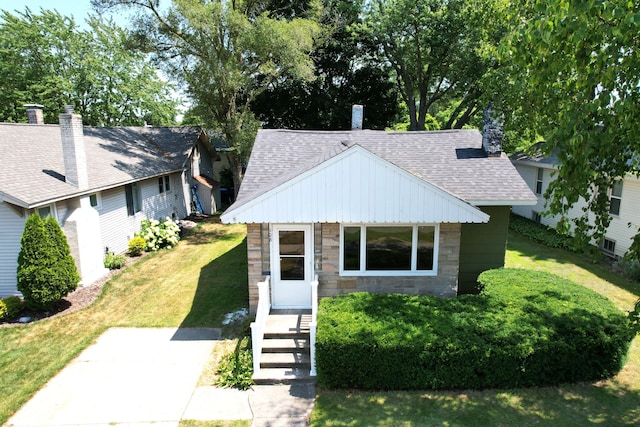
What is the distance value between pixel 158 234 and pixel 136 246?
129cm

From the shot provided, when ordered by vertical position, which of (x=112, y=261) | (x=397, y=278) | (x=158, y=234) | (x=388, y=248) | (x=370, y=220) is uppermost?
(x=370, y=220)

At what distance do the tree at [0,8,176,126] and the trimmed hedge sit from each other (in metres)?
27.5

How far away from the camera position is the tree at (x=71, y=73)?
28.1m

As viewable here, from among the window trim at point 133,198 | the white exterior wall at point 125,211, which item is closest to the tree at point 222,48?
the white exterior wall at point 125,211

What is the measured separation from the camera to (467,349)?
709cm

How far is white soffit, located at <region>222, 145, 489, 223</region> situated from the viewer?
354 inches

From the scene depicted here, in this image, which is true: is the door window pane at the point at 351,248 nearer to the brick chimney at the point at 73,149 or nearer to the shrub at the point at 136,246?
the brick chimney at the point at 73,149

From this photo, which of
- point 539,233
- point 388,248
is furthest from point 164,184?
point 539,233

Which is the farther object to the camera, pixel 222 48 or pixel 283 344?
pixel 222 48

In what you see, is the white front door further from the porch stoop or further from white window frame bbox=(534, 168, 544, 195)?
white window frame bbox=(534, 168, 544, 195)

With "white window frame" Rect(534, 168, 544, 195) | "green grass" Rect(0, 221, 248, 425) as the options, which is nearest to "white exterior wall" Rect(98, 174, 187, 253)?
"green grass" Rect(0, 221, 248, 425)

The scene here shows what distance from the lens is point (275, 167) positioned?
11.3 metres

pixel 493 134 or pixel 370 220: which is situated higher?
pixel 493 134

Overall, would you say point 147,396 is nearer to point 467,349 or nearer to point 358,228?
point 358,228
